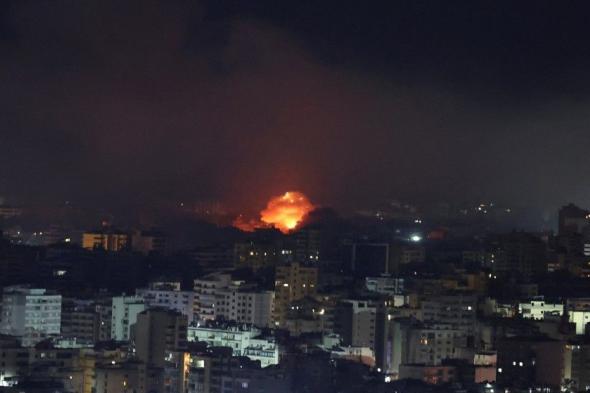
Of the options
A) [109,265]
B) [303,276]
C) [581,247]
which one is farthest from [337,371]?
[581,247]

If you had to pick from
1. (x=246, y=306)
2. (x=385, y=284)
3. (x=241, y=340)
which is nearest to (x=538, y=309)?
(x=385, y=284)

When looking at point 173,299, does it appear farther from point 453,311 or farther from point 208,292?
point 453,311

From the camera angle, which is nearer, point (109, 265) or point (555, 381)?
point (555, 381)

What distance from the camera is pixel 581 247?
18.3 meters

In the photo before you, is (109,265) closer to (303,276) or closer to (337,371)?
(303,276)

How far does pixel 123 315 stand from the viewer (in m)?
13.7

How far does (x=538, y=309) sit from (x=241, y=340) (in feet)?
9.24

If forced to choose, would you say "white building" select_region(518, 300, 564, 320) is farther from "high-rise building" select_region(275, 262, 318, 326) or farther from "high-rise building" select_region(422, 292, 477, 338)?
"high-rise building" select_region(275, 262, 318, 326)

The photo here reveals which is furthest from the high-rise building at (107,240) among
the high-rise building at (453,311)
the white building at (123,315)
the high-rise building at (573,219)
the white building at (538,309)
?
the high-rise building at (453,311)

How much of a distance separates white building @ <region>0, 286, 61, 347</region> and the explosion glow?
5.50 metres

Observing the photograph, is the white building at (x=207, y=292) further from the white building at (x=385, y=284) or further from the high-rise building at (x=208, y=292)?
the white building at (x=385, y=284)

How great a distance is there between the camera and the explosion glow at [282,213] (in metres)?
19.2

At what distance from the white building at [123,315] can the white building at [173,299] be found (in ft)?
1.55

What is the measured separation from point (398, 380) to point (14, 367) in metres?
2.10
